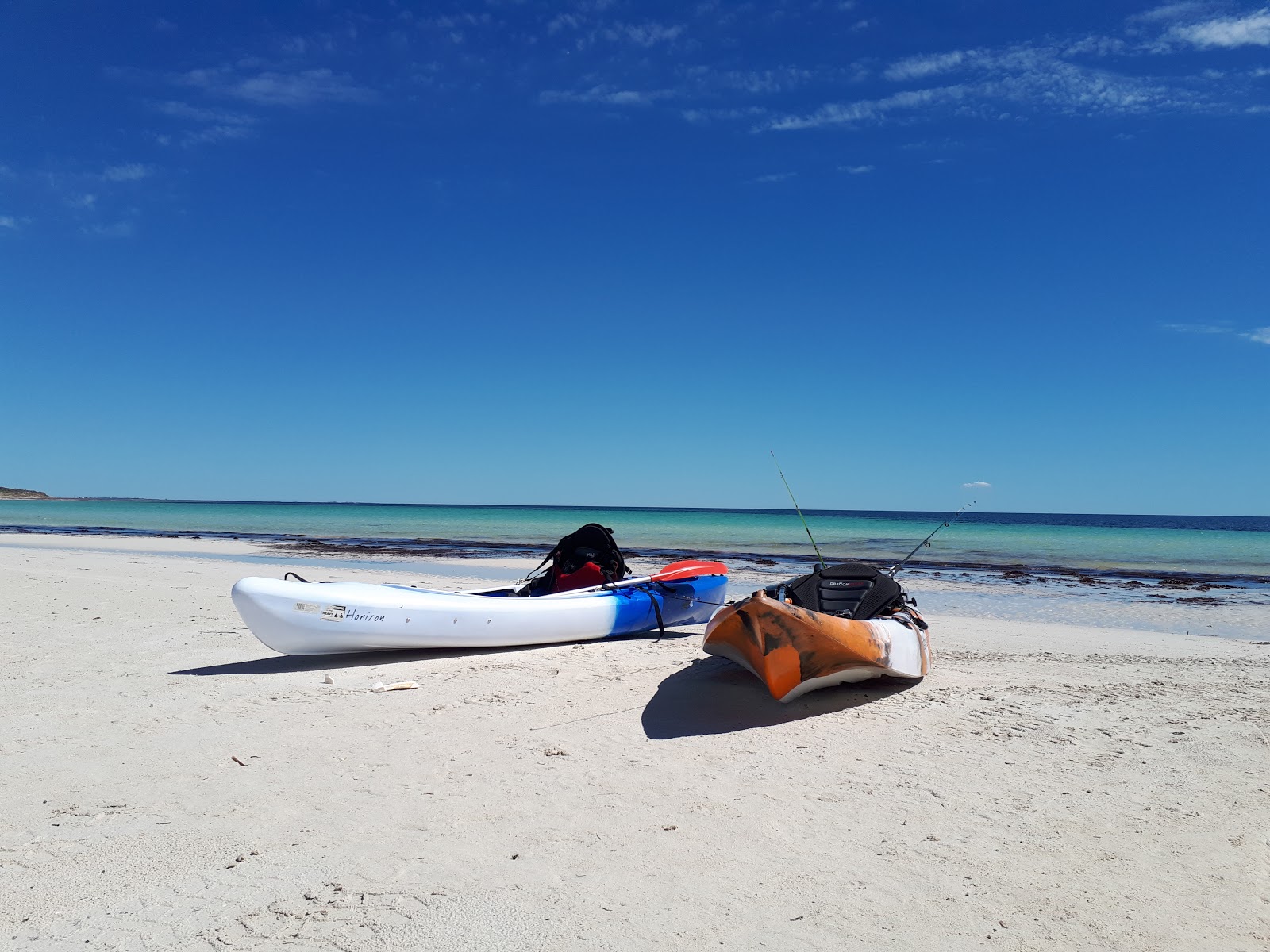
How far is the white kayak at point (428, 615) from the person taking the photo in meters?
7.09

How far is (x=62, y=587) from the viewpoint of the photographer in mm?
12234

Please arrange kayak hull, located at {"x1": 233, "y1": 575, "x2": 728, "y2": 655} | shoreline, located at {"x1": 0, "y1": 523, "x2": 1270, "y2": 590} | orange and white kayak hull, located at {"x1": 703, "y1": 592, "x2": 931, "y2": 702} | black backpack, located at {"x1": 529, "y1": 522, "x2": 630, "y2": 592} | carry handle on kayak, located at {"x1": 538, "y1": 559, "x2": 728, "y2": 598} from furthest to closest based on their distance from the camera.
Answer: shoreline, located at {"x1": 0, "y1": 523, "x2": 1270, "y2": 590} < black backpack, located at {"x1": 529, "y1": 522, "x2": 630, "y2": 592} < carry handle on kayak, located at {"x1": 538, "y1": 559, "x2": 728, "y2": 598} < kayak hull, located at {"x1": 233, "y1": 575, "x2": 728, "y2": 655} < orange and white kayak hull, located at {"x1": 703, "y1": 592, "x2": 931, "y2": 702}

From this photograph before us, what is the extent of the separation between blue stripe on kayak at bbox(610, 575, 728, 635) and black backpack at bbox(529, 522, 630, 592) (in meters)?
0.56

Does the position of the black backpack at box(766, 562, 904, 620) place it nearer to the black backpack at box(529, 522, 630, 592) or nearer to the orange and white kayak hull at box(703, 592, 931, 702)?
the orange and white kayak hull at box(703, 592, 931, 702)

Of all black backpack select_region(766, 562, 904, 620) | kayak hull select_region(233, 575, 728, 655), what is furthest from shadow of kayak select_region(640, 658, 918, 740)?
kayak hull select_region(233, 575, 728, 655)

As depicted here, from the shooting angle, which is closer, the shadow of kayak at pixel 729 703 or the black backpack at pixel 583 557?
the shadow of kayak at pixel 729 703

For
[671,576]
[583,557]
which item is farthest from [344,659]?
[671,576]

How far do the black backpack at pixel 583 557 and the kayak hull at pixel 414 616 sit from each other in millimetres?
649

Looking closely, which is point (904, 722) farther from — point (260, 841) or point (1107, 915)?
point (260, 841)

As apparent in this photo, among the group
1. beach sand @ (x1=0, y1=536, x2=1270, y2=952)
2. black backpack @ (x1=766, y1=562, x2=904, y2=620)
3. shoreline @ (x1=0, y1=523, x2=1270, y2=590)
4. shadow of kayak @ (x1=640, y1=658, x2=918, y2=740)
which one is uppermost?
black backpack @ (x1=766, y1=562, x2=904, y2=620)

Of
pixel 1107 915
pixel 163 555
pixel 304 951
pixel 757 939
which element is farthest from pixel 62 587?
pixel 1107 915

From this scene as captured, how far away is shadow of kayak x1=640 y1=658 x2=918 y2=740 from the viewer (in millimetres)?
5559

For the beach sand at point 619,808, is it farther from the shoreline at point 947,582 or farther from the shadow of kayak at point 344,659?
the shoreline at point 947,582

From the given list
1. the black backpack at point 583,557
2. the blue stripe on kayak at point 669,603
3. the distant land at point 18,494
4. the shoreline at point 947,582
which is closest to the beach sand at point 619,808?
the blue stripe on kayak at point 669,603
